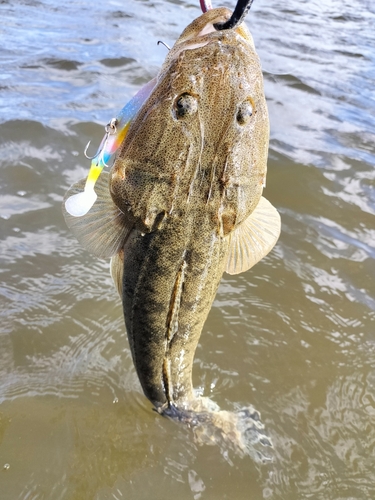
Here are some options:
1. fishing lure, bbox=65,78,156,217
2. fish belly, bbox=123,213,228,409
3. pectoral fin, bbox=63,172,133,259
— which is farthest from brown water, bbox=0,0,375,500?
fishing lure, bbox=65,78,156,217

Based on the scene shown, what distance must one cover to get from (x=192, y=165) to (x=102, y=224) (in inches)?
20.2

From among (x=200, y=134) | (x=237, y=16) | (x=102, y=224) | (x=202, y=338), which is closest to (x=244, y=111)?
(x=200, y=134)

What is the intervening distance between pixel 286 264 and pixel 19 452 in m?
2.51

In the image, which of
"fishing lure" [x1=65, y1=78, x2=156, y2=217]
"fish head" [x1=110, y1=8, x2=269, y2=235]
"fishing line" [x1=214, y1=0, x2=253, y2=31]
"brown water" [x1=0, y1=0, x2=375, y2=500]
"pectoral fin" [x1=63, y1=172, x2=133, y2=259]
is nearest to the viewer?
"fishing line" [x1=214, y1=0, x2=253, y2=31]

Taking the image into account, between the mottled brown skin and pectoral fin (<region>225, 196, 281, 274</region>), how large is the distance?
11 cm

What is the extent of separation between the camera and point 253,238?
2139mm

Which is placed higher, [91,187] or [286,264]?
[91,187]

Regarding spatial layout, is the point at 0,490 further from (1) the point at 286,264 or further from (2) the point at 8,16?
(2) the point at 8,16

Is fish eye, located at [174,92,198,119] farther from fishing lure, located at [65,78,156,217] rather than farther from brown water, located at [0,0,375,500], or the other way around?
brown water, located at [0,0,375,500]

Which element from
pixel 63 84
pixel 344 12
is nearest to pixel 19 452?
pixel 63 84

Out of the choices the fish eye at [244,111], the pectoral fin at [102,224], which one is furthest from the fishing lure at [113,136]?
the fish eye at [244,111]

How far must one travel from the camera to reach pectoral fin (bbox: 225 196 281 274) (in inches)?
83.1

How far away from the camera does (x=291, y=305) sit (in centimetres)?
366

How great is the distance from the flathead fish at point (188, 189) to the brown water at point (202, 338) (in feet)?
3.27
